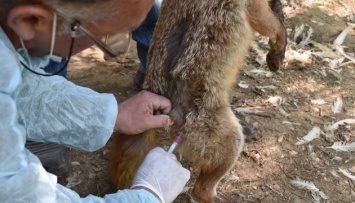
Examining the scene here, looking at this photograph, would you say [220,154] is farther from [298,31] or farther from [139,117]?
[298,31]

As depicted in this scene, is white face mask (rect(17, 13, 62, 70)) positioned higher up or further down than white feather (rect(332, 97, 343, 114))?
higher up

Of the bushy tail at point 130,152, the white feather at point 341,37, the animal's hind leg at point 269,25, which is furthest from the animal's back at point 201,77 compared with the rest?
the white feather at point 341,37

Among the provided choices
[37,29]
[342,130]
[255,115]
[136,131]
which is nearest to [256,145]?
[255,115]

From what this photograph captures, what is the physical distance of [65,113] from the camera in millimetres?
3295

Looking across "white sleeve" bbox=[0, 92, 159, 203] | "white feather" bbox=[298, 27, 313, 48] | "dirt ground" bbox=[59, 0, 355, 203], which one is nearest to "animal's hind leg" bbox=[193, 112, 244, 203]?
"dirt ground" bbox=[59, 0, 355, 203]

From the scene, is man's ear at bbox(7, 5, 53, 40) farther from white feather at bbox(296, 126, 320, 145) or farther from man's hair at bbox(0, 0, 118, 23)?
white feather at bbox(296, 126, 320, 145)

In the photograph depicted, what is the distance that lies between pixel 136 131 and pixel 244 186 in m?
1.43

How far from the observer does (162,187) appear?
3.38 metres

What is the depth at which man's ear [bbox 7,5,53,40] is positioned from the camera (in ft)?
7.06

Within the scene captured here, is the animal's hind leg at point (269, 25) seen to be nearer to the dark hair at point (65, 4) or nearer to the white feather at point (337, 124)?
the white feather at point (337, 124)

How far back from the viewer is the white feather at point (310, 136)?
511cm

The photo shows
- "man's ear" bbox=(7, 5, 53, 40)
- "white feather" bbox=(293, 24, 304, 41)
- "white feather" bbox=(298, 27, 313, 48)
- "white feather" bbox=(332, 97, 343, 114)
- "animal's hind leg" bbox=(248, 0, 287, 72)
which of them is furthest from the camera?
"white feather" bbox=(293, 24, 304, 41)

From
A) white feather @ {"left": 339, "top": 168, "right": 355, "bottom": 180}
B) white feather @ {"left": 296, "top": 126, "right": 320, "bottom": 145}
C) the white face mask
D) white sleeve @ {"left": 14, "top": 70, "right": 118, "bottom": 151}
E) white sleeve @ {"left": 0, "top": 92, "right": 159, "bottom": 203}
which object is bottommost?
white feather @ {"left": 339, "top": 168, "right": 355, "bottom": 180}

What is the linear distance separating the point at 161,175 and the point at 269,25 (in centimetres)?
222
